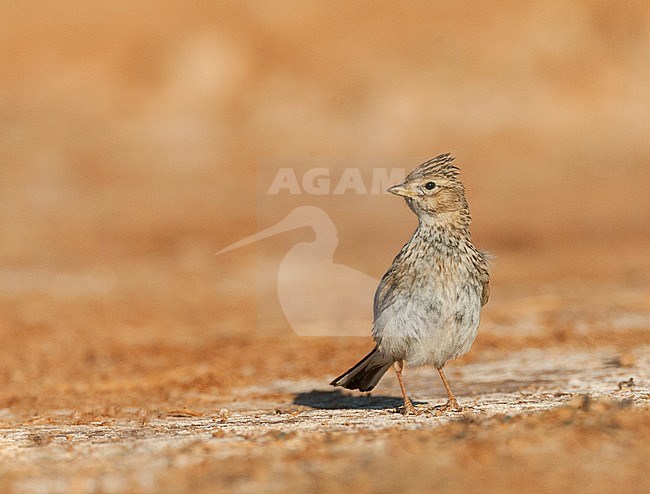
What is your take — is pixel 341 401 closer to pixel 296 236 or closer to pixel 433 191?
pixel 433 191

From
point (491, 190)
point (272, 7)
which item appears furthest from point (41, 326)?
point (272, 7)

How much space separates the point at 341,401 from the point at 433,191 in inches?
79.0

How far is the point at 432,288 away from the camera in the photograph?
6.31m

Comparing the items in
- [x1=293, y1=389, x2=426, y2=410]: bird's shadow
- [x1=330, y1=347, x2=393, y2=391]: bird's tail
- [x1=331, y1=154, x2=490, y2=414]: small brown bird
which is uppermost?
[x1=331, y1=154, x2=490, y2=414]: small brown bird

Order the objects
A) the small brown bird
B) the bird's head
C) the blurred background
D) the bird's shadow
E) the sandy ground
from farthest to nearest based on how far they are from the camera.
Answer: the blurred background, the bird's shadow, the bird's head, the small brown bird, the sandy ground

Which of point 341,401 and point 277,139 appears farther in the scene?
point 277,139

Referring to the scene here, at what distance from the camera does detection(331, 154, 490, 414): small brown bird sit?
6.30 metres

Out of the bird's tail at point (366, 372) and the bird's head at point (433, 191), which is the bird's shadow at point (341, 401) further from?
the bird's head at point (433, 191)

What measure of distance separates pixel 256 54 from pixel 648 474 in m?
26.0

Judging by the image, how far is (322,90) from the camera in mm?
28391

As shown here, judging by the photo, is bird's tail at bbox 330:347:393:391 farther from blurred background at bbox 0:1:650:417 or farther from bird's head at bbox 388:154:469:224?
blurred background at bbox 0:1:650:417

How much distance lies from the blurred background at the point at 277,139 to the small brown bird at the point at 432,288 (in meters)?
5.51

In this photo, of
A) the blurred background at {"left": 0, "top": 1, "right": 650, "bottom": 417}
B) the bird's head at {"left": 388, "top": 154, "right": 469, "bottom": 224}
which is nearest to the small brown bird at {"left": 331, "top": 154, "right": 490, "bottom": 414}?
the bird's head at {"left": 388, "top": 154, "right": 469, "bottom": 224}

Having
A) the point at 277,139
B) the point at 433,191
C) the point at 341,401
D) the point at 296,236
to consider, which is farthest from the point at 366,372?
the point at 277,139
